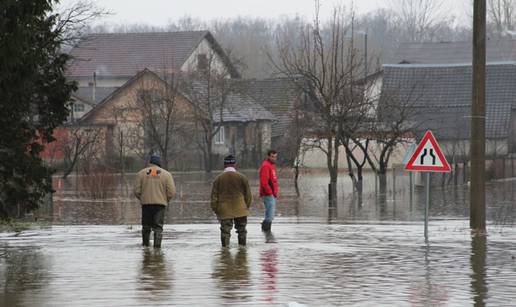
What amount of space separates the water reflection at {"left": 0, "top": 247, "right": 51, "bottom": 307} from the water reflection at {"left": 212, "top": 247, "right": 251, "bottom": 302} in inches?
87.0

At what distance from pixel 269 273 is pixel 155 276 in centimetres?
151

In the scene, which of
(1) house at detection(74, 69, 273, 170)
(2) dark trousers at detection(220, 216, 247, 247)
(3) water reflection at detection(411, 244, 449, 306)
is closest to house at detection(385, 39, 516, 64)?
(1) house at detection(74, 69, 273, 170)

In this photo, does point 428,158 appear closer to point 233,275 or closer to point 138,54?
point 233,275

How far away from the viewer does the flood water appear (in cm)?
1338

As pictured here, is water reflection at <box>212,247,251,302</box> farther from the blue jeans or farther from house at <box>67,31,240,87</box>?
house at <box>67,31,240,87</box>

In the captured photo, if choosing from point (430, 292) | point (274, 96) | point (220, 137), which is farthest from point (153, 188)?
point (274, 96)

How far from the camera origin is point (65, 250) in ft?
66.2

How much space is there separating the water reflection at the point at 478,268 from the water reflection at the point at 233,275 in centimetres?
261

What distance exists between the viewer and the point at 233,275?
15664mm

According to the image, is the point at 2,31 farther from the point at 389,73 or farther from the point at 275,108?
the point at 275,108

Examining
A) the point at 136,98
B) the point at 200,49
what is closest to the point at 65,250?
the point at 136,98

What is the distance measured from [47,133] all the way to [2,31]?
6.54 metres

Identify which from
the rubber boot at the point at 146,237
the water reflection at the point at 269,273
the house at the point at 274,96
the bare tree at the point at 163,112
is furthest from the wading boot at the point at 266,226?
the house at the point at 274,96

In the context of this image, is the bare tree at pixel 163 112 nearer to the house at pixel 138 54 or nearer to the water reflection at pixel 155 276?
the house at pixel 138 54
